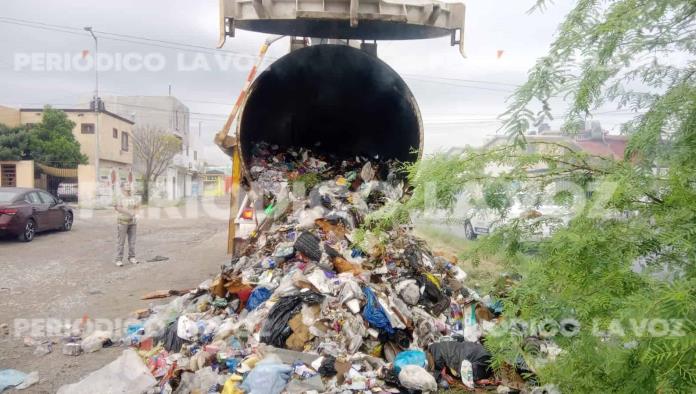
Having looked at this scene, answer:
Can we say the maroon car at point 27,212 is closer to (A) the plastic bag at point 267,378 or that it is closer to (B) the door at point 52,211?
(B) the door at point 52,211

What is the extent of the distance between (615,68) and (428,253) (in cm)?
372

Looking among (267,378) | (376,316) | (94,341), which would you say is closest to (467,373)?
(376,316)

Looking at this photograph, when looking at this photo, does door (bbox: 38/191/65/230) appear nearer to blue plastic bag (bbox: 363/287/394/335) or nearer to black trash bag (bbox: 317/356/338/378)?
blue plastic bag (bbox: 363/287/394/335)

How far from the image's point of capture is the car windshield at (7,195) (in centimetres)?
1020

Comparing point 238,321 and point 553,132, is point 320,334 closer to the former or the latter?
point 238,321

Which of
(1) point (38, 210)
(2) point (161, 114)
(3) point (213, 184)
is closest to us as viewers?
(1) point (38, 210)

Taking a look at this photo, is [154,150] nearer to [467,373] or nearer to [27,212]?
[27,212]

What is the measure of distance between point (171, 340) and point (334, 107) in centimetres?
365

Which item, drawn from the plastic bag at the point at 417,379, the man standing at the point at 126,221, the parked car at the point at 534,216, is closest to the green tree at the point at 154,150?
the man standing at the point at 126,221

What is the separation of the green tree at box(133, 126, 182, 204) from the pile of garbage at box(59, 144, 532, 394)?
24.1m

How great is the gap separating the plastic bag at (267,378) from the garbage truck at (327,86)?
7.96 ft

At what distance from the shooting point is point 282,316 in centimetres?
379

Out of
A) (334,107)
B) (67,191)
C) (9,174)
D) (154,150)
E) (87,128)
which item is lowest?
(67,191)

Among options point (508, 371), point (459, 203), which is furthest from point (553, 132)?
point (508, 371)
